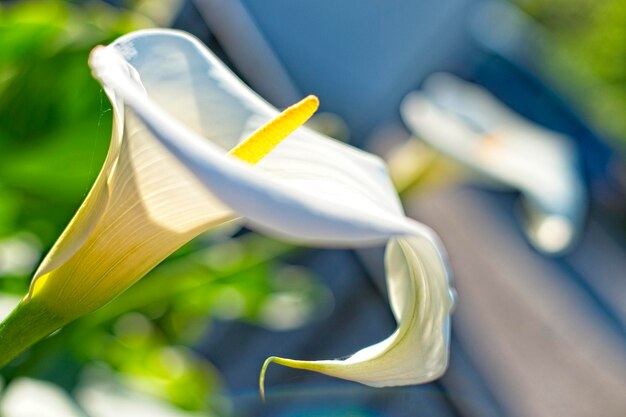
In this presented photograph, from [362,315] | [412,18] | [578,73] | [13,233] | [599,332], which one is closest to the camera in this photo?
[13,233]

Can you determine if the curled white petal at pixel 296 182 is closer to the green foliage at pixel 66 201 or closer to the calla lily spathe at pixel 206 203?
the calla lily spathe at pixel 206 203

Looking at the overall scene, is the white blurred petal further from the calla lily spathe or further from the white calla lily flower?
the white calla lily flower

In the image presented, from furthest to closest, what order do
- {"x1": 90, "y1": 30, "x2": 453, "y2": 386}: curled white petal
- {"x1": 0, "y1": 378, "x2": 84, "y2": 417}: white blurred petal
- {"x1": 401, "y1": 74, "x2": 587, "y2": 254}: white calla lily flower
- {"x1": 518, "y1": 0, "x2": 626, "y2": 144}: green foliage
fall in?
{"x1": 518, "y1": 0, "x2": 626, "y2": 144}: green foliage
{"x1": 401, "y1": 74, "x2": 587, "y2": 254}: white calla lily flower
{"x1": 0, "y1": 378, "x2": 84, "y2": 417}: white blurred petal
{"x1": 90, "y1": 30, "x2": 453, "y2": 386}: curled white petal

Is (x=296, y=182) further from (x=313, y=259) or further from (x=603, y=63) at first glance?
(x=603, y=63)

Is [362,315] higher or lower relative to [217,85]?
lower

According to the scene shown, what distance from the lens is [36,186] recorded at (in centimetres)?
60

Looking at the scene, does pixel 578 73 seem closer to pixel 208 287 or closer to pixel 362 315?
pixel 362 315

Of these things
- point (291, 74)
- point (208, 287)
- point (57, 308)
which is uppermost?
point (57, 308)

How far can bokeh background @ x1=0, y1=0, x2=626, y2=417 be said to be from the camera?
0.59 metres

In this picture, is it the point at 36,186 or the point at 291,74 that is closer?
the point at 36,186

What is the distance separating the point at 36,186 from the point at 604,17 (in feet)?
13.7

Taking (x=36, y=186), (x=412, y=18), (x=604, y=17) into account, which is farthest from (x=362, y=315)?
(x=604, y=17)

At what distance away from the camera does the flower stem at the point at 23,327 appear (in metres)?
0.25

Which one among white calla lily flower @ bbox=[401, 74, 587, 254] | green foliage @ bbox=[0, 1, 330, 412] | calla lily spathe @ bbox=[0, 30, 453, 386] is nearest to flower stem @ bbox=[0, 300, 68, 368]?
calla lily spathe @ bbox=[0, 30, 453, 386]
